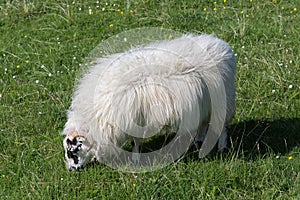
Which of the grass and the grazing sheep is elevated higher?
the grazing sheep

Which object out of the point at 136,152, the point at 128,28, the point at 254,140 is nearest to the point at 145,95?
the point at 136,152

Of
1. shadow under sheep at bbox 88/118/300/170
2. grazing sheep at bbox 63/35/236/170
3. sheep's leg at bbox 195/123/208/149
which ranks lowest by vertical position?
shadow under sheep at bbox 88/118/300/170

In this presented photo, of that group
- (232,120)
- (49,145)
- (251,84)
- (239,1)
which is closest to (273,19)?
(239,1)

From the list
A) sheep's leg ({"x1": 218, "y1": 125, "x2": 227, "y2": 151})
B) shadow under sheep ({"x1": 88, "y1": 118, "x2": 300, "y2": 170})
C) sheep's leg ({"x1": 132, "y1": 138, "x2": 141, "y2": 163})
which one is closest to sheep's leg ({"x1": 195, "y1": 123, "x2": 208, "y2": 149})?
shadow under sheep ({"x1": 88, "y1": 118, "x2": 300, "y2": 170})

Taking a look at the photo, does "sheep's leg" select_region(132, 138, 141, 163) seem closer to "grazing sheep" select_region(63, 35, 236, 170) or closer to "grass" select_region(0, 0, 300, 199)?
"grazing sheep" select_region(63, 35, 236, 170)

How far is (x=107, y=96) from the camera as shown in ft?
18.8

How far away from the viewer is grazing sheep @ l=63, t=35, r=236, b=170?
5695 millimetres

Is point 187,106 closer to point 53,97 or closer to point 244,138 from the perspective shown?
point 244,138

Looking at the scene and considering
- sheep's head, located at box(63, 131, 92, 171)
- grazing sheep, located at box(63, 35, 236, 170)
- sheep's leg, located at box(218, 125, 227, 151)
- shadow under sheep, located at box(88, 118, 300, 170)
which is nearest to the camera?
grazing sheep, located at box(63, 35, 236, 170)

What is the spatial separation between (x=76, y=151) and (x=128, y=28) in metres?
3.82

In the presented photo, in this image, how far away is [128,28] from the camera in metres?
9.43

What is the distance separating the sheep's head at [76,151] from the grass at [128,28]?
0.10 m

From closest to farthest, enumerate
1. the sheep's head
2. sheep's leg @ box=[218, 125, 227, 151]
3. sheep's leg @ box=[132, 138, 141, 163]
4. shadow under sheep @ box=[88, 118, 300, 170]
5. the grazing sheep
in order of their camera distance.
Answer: the grazing sheep
the sheep's head
sheep's leg @ box=[132, 138, 141, 163]
shadow under sheep @ box=[88, 118, 300, 170]
sheep's leg @ box=[218, 125, 227, 151]

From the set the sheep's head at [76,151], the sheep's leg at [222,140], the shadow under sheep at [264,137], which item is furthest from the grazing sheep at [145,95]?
the shadow under sheep at [264,137]
